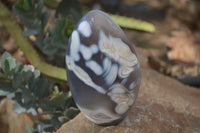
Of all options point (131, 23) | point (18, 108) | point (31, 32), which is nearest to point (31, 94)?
point (18, 108)

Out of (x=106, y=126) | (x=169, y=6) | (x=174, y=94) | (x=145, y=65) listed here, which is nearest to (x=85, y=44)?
(x=106, y=126)

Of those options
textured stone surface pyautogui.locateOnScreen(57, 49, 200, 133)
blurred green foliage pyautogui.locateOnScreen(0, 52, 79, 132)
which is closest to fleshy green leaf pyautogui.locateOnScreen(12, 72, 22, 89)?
blurred green foliage pyautogui.locateOnScreen(0, 52, 79, 132)

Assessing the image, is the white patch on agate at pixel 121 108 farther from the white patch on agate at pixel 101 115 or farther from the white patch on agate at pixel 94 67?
the white patch on agate at pixel 94 67

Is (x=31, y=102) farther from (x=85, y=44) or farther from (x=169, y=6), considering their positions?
(x=169, y=6)

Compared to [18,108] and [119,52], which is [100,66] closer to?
[119,52]

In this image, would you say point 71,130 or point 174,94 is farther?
point 174,94

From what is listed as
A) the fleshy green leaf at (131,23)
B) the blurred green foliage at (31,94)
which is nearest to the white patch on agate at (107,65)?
the blurred green foliage at (31,94)
